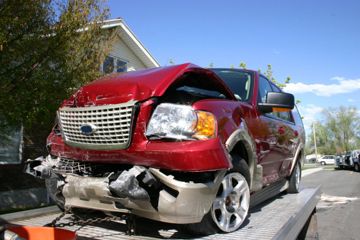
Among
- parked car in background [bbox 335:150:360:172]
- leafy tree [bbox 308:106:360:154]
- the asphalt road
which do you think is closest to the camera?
the asphalt road

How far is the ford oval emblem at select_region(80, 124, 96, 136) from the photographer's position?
294 centimetres

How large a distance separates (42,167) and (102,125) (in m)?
0.74

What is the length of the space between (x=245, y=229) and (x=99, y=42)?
20.5ft

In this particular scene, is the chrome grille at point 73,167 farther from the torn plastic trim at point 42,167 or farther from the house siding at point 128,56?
the house siding at point 128,56

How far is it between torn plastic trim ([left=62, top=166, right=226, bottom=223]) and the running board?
1348 millimetres

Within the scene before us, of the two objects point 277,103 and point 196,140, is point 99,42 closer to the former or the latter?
point 277,103

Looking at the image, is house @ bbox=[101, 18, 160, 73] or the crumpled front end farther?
house @ bbox=[101, 18, 160, 73]

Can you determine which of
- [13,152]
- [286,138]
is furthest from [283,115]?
[13,152]

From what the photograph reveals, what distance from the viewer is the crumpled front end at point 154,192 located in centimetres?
264

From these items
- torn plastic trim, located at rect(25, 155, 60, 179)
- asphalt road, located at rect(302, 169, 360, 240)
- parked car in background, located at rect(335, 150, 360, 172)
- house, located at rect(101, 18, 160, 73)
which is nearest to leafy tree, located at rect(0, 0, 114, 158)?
torn plastic trim, located at rect(25, 155, 60, 179)

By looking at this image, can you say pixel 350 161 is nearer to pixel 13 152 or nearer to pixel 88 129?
pixel 13 152

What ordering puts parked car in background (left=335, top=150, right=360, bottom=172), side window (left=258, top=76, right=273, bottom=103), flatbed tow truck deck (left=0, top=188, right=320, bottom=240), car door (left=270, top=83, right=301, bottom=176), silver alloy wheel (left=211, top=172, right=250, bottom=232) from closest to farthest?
flatbed tow truck deck (left=0, top=188, right=320, bottom=240), silver alloy wheel (left=211, top=172, right=250, bottom=232), side window (left=258, top=76, right=273, bottom=103), car door (left=270, top=83, right=301, bottom=176), parked car in background (left=335, top=150, right=360, bottom=172)

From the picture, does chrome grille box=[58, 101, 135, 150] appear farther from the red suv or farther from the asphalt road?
the asphalt road

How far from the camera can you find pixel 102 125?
2.91 metres
